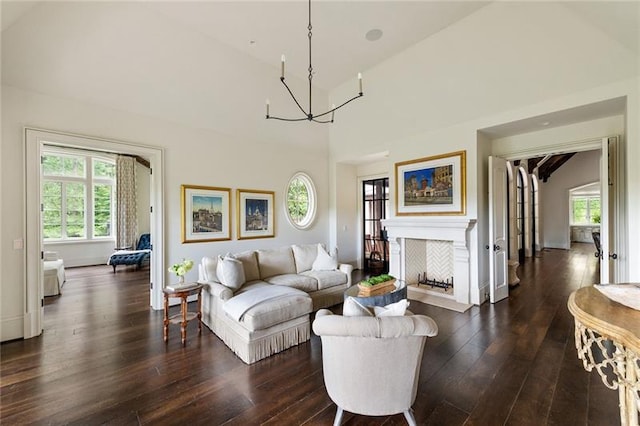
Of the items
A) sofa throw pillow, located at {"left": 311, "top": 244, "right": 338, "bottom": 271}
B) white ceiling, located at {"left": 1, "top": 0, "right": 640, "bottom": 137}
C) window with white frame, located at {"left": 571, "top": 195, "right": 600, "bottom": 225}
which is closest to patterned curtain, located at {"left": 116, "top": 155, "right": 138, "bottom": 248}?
white ceiling, located at {"left": 1, "top": 0, "right": 640, "bottom": 137}

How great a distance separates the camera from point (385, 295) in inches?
127

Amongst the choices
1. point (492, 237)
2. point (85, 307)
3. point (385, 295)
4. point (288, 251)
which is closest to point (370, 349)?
point (385, 295)

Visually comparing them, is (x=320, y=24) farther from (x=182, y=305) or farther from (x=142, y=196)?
(x=142, y=196)

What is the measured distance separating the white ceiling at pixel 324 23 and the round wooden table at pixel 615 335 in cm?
263

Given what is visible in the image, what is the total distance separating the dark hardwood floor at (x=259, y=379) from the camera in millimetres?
1926

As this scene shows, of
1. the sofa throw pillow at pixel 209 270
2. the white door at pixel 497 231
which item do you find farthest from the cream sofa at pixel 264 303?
the white door at pixel 497 231

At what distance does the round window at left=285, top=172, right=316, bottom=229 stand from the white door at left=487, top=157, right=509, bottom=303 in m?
3.54

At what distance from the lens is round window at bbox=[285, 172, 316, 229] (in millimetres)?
6020

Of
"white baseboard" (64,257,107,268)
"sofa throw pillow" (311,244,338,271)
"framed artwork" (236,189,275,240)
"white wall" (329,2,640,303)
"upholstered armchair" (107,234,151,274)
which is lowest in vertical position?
"white baseboard" (64,257,107,268)

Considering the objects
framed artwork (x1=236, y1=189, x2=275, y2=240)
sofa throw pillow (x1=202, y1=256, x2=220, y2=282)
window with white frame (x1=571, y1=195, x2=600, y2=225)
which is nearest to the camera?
sofa throw pillow (x1=202, y1=256, x2=220, y2=282)

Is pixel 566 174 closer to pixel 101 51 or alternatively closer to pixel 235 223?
pixel 235 223

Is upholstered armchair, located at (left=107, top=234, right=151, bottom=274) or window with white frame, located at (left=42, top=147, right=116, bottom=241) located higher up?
window with white frame, located at (left=42, top=147, right=116, bottom=241)

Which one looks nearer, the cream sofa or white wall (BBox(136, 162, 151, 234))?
the cream sofa

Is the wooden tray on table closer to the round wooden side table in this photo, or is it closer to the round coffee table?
the round coffee table
